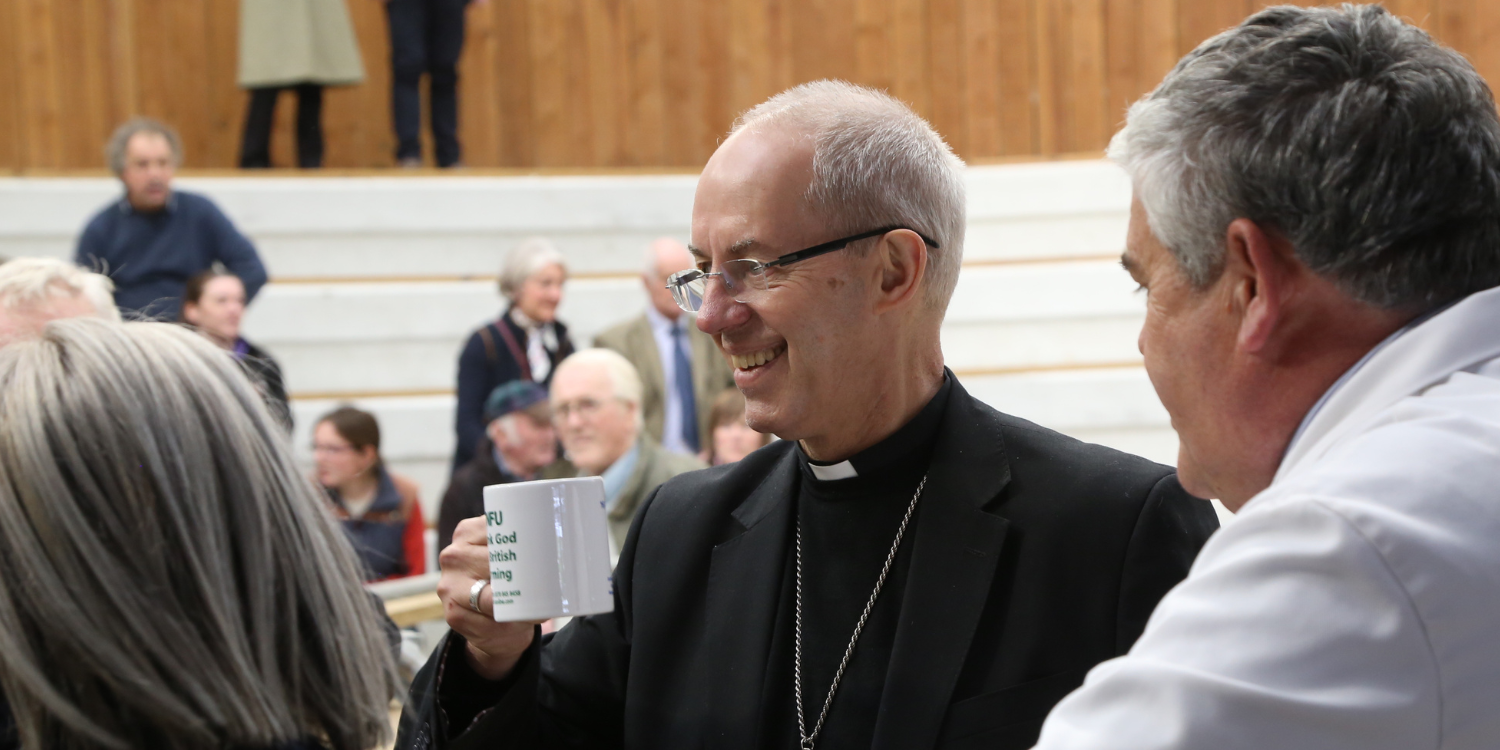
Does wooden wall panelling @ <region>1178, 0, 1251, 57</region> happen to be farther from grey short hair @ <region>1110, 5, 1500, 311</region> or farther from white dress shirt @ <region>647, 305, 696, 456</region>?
grey short hair @ <region>1110, 5, 1500, 311</region>

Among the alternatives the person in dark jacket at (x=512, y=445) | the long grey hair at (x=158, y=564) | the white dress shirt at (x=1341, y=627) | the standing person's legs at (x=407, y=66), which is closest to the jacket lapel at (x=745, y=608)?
the long grey hair at (x=158, y=564)

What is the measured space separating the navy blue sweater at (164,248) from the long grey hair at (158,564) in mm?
4713

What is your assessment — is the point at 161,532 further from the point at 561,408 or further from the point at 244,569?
the point at 561,408

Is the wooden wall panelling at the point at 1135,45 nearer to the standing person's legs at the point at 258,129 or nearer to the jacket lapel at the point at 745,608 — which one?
the standing person's legs at the point at 258,129

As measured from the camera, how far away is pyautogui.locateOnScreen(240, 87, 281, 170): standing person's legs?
7.20m

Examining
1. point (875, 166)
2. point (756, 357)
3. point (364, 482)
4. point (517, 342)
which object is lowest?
point (364, 482)

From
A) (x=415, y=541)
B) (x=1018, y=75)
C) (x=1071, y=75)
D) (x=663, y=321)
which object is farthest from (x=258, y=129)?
(x=1071, y=75)

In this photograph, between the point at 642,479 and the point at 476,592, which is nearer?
the point at 476,592

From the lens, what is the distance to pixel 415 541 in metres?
4.46

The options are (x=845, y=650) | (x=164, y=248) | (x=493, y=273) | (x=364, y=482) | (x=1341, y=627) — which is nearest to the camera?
(x=1341, y=627)

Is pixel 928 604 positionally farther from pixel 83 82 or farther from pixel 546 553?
pixel 83 82

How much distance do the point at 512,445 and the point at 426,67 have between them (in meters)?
3.49

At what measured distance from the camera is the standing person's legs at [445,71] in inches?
284

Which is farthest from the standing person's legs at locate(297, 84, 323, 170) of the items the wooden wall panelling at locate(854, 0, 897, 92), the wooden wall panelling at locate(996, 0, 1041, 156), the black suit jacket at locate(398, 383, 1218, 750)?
the black suit jacket at locate(398, 383, 1218, 750)
